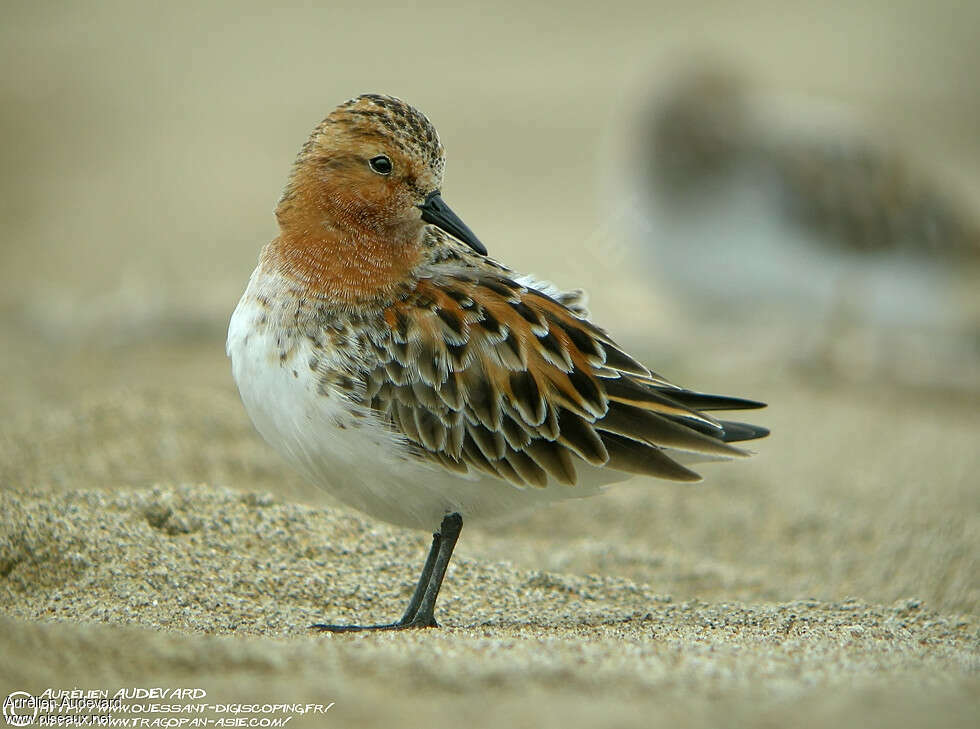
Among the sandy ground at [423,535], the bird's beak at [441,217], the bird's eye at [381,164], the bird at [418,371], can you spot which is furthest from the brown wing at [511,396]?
the sandy ground at [423,535]

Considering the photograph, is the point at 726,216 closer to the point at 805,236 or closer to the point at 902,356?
the point at 805,236

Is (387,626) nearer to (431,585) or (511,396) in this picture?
(431,585)

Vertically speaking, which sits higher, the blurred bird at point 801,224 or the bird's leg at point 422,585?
the blurred bird at point 801,224

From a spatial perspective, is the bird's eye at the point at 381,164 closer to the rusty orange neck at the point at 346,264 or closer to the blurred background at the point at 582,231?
the rusty orange neck at the point at 346,264

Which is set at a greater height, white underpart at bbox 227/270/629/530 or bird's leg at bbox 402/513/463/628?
white underpart at bbox 227/270/629/530

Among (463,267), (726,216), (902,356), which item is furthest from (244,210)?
(463,267)

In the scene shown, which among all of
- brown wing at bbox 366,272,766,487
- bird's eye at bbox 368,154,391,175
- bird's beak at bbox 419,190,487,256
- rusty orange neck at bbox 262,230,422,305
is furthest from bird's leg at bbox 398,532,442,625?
bird's eye at bbox 368,154,391,175

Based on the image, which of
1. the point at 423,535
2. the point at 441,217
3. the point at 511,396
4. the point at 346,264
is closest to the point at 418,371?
the point at 511,396

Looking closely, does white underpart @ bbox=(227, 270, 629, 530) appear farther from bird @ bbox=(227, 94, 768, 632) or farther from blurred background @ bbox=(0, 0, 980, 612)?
blurred background @ bbox=(0, 0, 980, 612)
